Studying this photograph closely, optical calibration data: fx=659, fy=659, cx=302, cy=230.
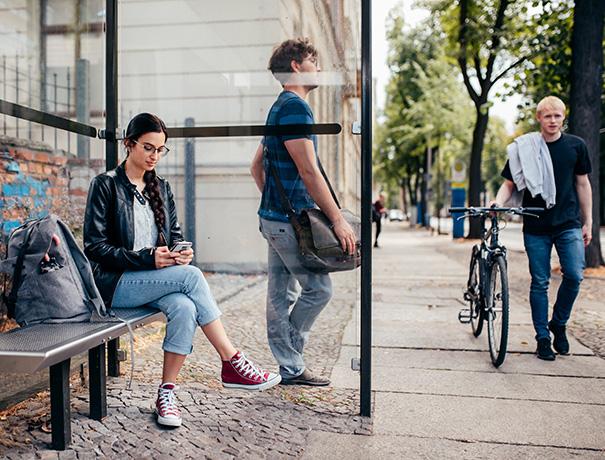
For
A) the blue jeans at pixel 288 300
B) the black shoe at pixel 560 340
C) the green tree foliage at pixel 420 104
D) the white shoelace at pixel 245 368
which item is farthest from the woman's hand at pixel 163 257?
the green tree foliage at pixel 420 104

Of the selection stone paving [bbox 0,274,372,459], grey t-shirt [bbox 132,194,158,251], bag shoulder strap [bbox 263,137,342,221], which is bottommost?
stone paving [bbox 0,274,372,459]

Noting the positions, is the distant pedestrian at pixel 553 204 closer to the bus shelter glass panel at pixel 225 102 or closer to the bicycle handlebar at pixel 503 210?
the bicycle handlebar at pixel 503 210

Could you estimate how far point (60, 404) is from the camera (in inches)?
114

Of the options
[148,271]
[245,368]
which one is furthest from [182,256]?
[245,368]

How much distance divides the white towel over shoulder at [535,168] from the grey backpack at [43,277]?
3.26 metres

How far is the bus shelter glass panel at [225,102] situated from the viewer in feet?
12.5

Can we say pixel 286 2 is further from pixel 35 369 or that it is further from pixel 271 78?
pixel 35 369

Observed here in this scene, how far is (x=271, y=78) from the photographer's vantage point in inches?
153

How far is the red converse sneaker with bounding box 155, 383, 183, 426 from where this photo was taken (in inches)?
127

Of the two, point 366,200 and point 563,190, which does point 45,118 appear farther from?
point 563,190

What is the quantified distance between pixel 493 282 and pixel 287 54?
2.31 m

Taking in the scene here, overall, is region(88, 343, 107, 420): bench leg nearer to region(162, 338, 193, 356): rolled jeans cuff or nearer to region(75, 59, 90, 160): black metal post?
region(162, 338, 193, 356): rolled jeans cuff

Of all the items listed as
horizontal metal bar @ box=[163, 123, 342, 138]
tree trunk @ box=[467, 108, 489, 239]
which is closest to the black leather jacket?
horizontal metal bar @ box=[163, 123, 342, 138]

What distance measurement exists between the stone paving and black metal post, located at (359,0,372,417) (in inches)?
9.5
